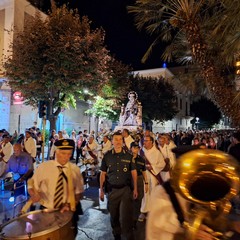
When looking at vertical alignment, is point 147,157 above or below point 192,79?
below

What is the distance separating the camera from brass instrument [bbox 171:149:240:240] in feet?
5.69

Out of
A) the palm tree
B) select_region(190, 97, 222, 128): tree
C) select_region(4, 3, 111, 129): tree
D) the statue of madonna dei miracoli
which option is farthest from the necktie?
select_region(190, 97, 222, 128): tree

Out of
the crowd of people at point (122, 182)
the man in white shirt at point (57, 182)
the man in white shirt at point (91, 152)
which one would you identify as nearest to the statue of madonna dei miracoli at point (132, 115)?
the man in white shirt at point (91, 152)

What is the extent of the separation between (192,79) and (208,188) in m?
11.6

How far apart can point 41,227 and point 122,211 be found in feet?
6.99

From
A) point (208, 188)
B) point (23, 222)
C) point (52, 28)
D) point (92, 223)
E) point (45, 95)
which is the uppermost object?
point (52, 28)

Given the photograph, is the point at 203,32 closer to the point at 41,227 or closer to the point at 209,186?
the point at 41,227

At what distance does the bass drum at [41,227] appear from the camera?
2657mm

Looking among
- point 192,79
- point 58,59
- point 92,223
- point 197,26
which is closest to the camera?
point 92,223

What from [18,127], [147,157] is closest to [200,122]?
[18,127]

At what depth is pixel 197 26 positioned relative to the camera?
367 inches

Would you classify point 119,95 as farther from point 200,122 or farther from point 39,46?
point 200,122

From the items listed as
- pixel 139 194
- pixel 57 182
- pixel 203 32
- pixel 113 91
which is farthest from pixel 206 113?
pixel 57 182

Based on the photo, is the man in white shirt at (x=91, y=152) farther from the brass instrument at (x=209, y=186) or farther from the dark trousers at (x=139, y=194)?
the brass instrument at (x=209, y=186)
